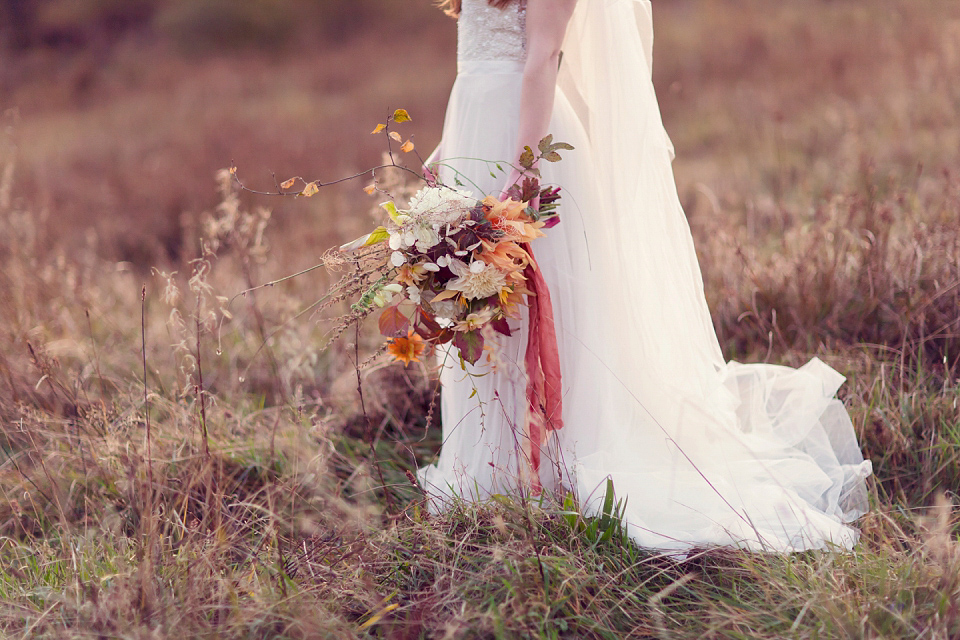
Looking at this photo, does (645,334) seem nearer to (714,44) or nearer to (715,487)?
(715,487)

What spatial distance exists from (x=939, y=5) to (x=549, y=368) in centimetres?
1030

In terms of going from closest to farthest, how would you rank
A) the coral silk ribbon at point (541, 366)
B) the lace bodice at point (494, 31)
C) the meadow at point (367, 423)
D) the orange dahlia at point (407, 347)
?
the meadow at point (367, 423), the orange dahlia at point (407, 347), the coral silk ribbon at point (541, 366), the lace bodice at point (494, 31)

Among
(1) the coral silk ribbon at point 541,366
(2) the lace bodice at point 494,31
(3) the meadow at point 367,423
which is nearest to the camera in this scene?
(3) the meadow at point 367,423

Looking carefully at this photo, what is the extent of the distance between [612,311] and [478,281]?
0.70 m

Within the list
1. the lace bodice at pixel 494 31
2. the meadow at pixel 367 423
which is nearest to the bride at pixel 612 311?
the lace bodice at pixel 494 31

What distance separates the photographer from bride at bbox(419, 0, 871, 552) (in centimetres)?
226

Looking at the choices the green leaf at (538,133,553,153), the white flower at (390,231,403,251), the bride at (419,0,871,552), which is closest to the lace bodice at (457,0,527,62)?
the bride at (419,0,871,552)

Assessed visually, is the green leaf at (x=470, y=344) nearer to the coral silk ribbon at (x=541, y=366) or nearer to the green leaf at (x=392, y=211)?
the coral silk ribbon at (x=541, y=366)

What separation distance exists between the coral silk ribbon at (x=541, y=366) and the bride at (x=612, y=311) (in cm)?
9

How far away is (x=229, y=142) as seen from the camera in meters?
9.42

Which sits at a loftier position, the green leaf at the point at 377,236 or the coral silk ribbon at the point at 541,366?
the green leaf at the point at 377,236

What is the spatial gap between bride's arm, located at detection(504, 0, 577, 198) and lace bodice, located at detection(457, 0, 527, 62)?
0.14 metres

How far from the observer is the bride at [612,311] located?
2256 millimetres

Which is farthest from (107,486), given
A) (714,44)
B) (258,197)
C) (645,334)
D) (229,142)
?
(714,44)
